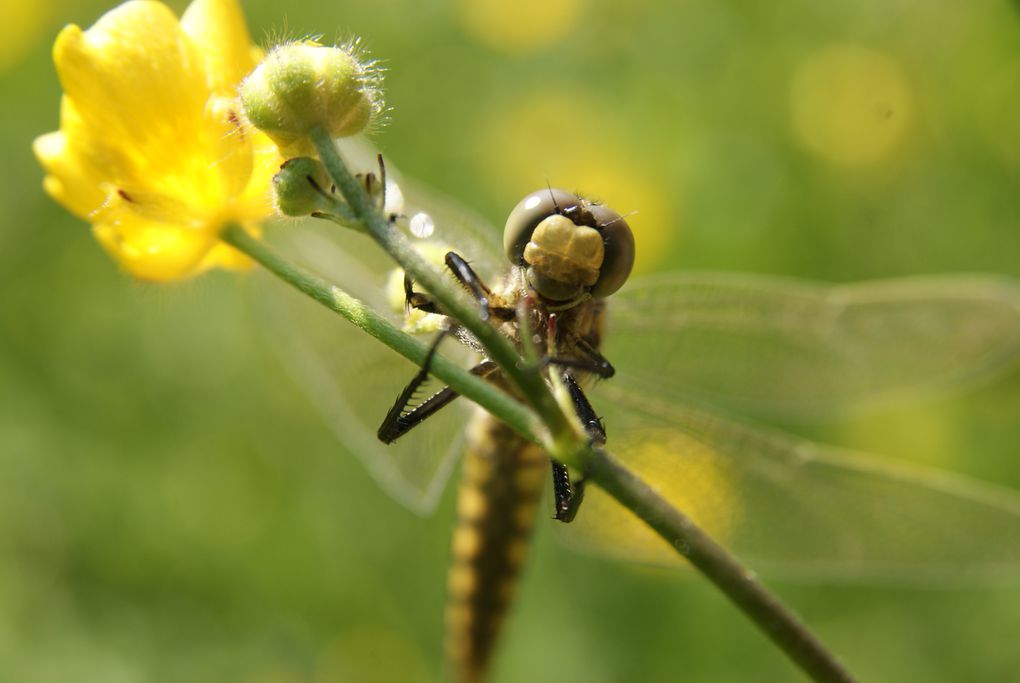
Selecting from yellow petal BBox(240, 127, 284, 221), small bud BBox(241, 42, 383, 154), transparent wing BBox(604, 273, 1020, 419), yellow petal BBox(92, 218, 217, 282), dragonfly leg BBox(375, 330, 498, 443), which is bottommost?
transparent wing BBox(604, 273, 1020, 419)

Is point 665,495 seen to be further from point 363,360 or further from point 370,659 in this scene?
point 370,659

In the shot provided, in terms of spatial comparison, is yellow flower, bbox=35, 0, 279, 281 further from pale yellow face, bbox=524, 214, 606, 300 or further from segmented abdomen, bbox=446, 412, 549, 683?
segmented abdomen, bbox=446, 412, 549, 683

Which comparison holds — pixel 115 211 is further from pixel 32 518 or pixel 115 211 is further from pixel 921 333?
pixel 32 518

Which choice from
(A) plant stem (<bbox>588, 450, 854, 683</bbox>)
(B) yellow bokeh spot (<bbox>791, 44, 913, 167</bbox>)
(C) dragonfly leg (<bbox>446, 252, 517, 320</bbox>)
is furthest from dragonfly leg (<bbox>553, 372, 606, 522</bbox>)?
(B) yellow bokeh spot (<bbox>791, 44, 913, 167</bbox>)

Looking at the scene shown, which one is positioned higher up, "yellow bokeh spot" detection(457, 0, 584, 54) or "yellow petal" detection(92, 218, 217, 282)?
"yellow petal" detection(92, 218, 217, 282)

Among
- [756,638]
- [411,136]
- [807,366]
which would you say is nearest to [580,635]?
[756,638]

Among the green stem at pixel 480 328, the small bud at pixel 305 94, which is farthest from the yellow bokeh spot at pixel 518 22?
the green stem at pixel 480 328
